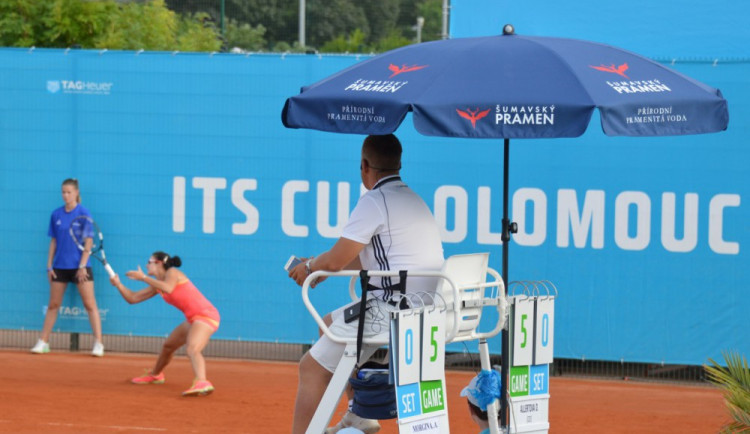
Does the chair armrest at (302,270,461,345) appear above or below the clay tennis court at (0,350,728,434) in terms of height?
above

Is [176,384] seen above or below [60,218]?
below

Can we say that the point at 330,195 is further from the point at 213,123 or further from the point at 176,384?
the point at 176,384

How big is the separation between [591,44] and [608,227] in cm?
477

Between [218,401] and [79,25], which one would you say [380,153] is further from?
[79,25]

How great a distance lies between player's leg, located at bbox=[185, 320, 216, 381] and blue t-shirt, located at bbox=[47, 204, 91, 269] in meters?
2.28

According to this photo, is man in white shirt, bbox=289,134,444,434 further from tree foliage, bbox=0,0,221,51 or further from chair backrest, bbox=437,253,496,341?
tree foliage, bbox=0,0,221,51

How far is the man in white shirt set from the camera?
560 cm

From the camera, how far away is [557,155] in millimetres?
10578

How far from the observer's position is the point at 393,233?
18.6 ft

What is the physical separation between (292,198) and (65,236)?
7.34ft

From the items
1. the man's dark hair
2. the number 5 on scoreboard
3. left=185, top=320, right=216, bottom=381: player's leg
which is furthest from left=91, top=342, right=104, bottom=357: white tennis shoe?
the number 5 on scoreboard

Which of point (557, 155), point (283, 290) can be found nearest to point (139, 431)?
point (283, 290)

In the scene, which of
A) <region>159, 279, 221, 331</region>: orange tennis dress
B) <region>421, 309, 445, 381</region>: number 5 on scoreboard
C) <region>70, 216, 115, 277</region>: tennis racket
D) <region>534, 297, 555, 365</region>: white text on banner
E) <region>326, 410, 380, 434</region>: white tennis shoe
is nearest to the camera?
<region>421, 309, 445, 381</region>: number 5 on scoreboard

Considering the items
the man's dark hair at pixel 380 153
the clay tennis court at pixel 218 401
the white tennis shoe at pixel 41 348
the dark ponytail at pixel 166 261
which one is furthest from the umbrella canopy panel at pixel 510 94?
the white tennis shoe at pixel 41 348
